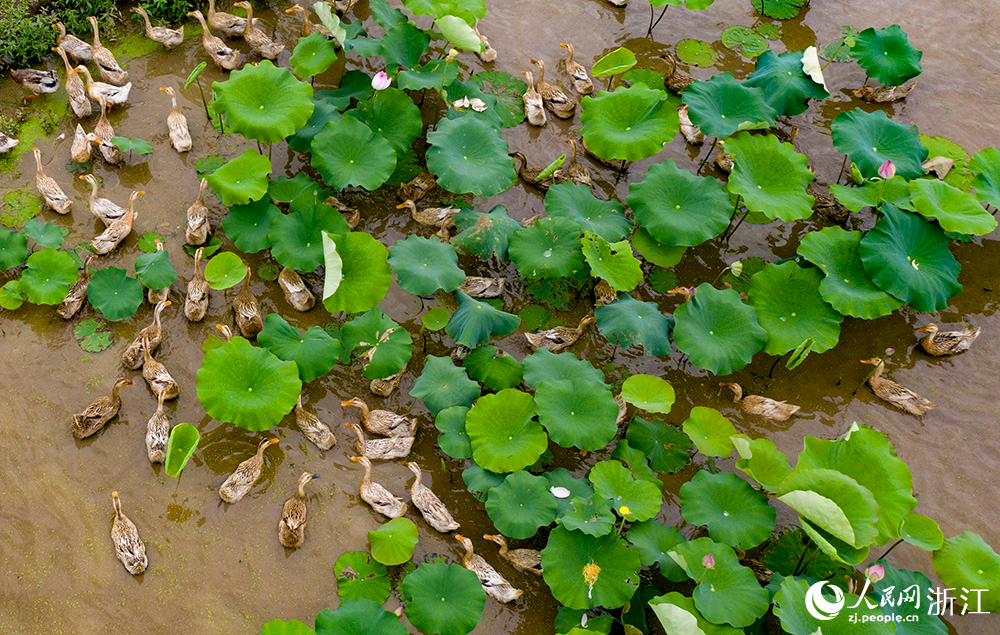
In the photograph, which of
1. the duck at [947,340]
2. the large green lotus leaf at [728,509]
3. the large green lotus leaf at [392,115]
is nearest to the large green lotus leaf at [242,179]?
the large green lotus leaf at [392,115]

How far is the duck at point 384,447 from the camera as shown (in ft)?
19.9

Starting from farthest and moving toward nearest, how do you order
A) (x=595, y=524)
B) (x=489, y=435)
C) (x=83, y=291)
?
1. (x=83, y=291)
2. (x=489, y=435)
3. (x=595, y=524)

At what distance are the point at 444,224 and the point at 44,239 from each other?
3.81 metres

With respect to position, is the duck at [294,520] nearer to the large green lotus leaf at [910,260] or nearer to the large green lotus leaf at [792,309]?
the large green lotus leaf at [792,309]

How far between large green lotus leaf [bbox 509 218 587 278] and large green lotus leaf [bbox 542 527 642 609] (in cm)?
238

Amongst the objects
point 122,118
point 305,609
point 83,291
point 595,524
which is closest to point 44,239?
point 83,291

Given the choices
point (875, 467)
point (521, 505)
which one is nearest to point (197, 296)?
point (521, 505)

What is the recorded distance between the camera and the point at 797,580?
5086mm

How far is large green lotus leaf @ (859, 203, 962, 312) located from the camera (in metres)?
6.49

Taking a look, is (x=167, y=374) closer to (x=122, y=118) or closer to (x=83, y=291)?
(x=83, y=291)

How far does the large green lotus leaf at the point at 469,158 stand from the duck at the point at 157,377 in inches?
119

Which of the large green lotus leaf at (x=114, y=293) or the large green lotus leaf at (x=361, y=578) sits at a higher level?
the large green lotus leaf at (x=114, y=293)

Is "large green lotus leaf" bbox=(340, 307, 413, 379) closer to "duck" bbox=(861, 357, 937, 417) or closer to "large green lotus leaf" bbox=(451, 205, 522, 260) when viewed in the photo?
"large green lotus leaf" bbox=(451, 205, 522, 260)

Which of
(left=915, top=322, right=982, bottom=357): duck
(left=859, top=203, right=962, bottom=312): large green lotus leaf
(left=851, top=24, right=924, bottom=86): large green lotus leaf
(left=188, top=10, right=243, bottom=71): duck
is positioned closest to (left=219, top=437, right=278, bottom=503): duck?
(left=188, top=10, right=243, bottom=71): duck
